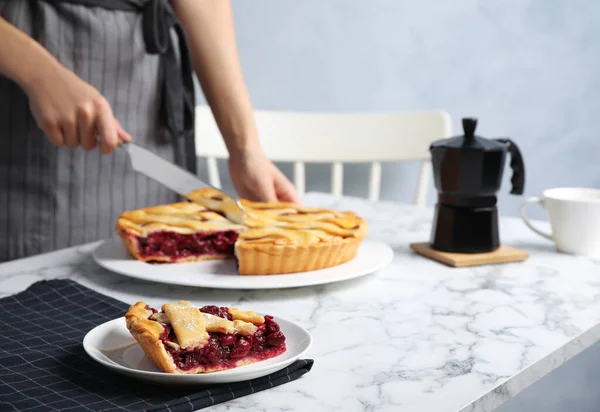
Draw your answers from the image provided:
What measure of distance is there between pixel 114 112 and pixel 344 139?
2.68 feet

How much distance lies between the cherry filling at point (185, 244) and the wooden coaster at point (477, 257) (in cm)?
33

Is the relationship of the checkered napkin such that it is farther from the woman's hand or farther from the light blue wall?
the light blue wall

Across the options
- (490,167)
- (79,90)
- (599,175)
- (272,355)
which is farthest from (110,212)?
(599,175)

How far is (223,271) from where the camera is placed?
1188 mm

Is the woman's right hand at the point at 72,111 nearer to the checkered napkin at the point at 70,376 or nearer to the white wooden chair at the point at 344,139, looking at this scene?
the checkered napkin at the point at 70,376

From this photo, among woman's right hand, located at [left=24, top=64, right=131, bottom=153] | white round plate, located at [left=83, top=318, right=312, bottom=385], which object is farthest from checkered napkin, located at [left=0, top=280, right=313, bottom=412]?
woman's right hand, located at [left=24, top=64, right=131, bottom=153]

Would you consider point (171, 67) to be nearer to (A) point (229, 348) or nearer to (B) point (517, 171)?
(B) point (517, 171)

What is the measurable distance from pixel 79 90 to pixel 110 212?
41 cm

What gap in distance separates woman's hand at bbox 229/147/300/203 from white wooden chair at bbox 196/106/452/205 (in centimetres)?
64

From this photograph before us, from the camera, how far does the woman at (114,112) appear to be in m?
1.52

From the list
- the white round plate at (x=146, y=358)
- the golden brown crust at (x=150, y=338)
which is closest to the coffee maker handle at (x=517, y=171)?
the white round plate at (x=146, y=358)

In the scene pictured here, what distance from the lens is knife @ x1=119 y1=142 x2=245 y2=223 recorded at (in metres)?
1.27

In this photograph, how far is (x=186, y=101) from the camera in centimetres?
173

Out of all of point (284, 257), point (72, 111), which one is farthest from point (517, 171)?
point (72, 111)
